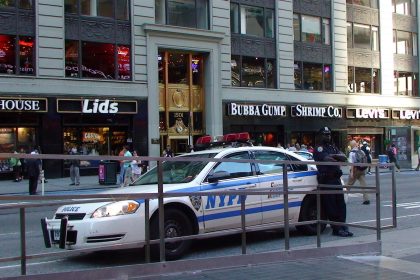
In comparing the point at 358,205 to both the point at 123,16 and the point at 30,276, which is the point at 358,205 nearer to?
the point at 30,276

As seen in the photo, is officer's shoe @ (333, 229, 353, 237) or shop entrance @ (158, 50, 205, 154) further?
shop entrance @ (158, 50, 205, 154)

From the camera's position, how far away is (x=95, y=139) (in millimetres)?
28875

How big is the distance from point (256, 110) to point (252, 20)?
595cm

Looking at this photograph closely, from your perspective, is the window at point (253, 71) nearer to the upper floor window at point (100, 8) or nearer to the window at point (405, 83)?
the upper floor window at point (100, 8)

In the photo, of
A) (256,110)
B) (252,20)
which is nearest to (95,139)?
(256,110)

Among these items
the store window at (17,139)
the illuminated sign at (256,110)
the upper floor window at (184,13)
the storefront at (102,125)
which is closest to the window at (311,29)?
the illuminated sign at (256,110)

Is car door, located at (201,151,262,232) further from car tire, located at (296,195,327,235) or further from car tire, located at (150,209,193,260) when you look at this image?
car tire, located at (296,195,327,235)

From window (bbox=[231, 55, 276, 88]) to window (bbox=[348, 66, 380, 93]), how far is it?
7787 mm

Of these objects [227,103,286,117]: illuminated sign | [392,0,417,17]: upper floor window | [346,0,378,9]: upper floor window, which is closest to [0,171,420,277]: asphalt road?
[227,103,286,117]: illuminated sign

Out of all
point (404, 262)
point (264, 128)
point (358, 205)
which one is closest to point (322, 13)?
point (264, 128)

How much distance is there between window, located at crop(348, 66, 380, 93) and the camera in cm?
4044

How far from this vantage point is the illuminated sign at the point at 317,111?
36.2 meters

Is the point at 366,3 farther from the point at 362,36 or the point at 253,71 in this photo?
the point at 253,71

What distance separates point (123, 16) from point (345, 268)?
25268mm
